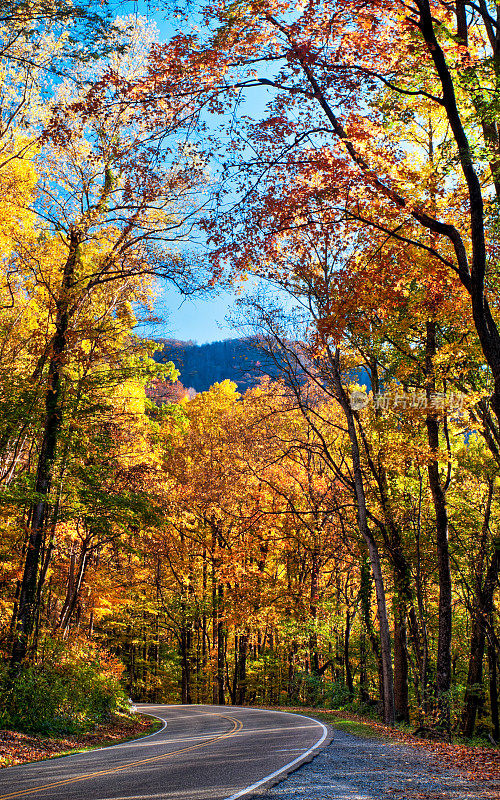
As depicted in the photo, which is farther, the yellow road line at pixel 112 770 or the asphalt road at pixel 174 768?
the yellow road line at pixel 112 770

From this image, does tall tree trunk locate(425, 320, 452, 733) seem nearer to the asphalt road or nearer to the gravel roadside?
the asphalt road

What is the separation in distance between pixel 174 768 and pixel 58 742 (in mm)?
4446

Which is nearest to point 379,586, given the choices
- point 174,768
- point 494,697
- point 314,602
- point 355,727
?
point 355,727

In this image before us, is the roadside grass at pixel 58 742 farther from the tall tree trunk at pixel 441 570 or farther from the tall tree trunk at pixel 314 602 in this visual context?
the tall tree trunk at pixel 314 602

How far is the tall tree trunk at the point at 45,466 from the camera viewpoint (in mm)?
12466

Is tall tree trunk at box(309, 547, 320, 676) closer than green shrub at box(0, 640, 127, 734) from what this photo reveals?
No

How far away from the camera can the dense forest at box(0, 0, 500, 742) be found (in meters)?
8.58

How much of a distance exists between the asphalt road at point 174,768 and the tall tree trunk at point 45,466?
3.33 metres

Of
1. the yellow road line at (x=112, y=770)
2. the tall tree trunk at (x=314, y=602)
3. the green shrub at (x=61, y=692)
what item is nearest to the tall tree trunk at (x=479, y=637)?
the tall tree trunk at (x=314, y=602)

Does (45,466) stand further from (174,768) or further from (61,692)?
(174,768)

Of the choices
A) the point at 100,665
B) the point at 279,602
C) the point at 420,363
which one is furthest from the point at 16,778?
the point at 279,602

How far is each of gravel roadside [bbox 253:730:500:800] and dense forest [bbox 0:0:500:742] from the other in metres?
5.16

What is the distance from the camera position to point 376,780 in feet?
22.7

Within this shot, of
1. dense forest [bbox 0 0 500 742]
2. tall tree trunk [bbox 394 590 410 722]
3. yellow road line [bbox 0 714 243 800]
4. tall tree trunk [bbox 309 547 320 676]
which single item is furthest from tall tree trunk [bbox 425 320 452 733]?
tall tree trunk [bbox 309 547 320 676]
